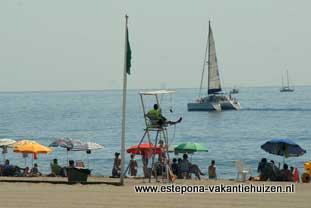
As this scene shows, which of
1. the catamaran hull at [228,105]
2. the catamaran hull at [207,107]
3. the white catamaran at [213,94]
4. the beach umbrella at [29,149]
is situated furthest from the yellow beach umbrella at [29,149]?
the catamaran hull at [228,105]

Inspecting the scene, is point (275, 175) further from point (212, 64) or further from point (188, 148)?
point (212, 64)

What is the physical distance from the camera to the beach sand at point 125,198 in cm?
1567

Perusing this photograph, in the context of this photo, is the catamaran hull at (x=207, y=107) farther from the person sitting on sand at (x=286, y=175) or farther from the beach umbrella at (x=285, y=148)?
the person sitting on sand at (x=286, y=175)

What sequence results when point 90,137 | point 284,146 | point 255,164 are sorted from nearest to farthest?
point 284,146
point 255,164
point 90,137

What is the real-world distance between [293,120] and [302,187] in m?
74.3

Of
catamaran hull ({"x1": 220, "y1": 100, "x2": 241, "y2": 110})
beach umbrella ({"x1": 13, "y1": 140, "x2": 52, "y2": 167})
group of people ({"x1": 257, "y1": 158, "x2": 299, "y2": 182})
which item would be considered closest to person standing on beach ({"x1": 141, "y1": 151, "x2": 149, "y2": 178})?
group of people ({"x1": 257, "y1": 158, "x2": 299, "y2": 182})

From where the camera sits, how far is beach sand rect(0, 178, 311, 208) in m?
15.7

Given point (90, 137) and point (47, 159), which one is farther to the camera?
point (90, 137)

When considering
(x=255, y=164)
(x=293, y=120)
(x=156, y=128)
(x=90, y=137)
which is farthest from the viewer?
(x=293, y=120)

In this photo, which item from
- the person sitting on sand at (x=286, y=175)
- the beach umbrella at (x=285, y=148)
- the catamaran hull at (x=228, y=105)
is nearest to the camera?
the person sitting on sand at (x=286, y=175)

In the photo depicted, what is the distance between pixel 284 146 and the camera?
24.4m

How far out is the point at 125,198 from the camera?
1662 cm

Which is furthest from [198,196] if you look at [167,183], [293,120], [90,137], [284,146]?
[293,120]

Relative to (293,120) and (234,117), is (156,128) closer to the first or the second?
(293,120)
